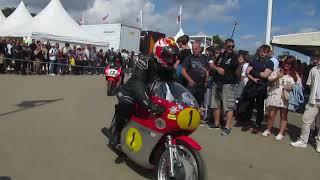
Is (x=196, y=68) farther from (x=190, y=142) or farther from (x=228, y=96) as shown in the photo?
(x=190, y=142)

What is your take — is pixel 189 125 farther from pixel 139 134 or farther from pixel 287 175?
pixel 287 175

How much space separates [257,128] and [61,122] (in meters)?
4.37

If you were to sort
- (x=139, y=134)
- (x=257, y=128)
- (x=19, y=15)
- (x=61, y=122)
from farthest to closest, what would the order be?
(x=19, y=15)
(x=257, y=128)
(x=61, y=122)
(x=139, y=134)

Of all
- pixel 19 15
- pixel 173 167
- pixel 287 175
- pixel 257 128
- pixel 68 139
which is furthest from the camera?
pixel 19 15

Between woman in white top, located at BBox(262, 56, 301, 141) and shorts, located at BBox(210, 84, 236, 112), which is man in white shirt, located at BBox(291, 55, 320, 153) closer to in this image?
woman in white top, located at BBox(262, 56, 301, 141)

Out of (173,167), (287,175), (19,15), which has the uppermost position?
(19,15)

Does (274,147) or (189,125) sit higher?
(189,125)

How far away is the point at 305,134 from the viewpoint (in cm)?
816

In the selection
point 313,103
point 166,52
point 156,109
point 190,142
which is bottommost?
point 190,142

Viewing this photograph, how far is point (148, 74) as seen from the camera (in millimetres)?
5309

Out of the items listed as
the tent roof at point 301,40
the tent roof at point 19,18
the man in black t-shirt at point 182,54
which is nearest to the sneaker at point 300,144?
the man in black t-shirt at point 182,54

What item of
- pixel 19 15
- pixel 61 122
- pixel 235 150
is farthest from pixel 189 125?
pixel 19 15

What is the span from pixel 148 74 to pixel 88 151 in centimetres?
196

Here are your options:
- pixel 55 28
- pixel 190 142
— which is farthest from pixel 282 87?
pixel 55 28
